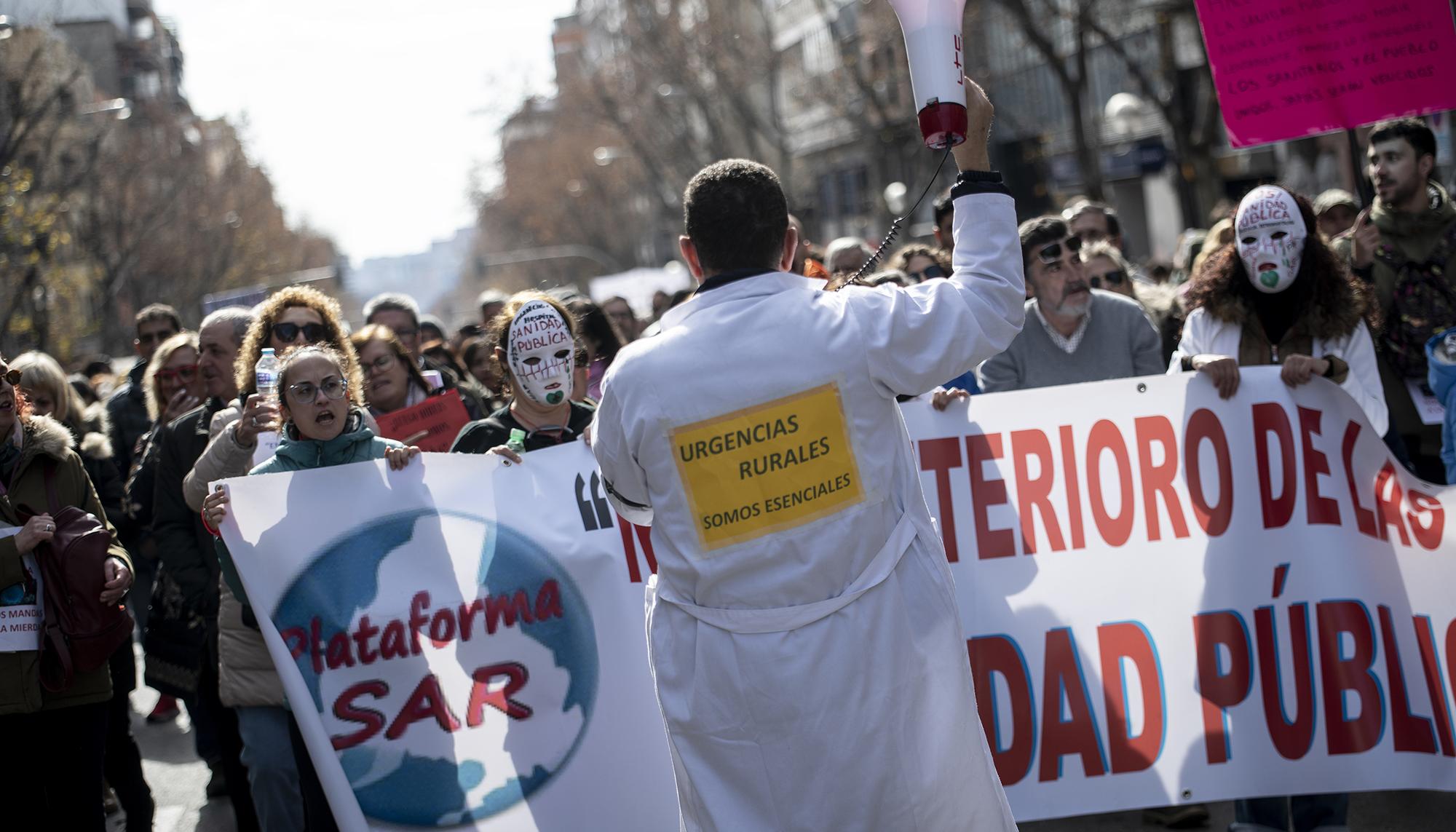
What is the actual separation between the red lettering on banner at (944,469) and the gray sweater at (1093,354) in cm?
72

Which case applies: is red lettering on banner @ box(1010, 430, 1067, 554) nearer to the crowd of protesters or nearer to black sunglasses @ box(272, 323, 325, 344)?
the crowd of protesters

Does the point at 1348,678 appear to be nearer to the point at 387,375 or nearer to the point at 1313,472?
the point at 1313,472

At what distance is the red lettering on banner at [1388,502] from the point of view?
4500mm

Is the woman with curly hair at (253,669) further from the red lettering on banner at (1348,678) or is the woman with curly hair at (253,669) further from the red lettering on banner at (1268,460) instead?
the red lettering on banner at (1348,678)

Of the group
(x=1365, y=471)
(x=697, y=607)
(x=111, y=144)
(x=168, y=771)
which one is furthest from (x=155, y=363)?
(x=111, y=144)

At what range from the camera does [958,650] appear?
3158 millimetres

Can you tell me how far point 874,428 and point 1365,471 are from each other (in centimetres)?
218

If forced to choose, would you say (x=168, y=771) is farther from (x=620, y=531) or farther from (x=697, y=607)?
(x=697, y=607)

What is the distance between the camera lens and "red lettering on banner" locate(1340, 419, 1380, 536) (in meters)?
4.55

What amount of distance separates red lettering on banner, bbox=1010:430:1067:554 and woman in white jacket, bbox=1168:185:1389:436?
54 centimetres

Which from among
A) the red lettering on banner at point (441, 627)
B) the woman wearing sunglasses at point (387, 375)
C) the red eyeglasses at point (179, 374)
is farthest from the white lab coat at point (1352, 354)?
the red eyeglasses at point (179, 374)

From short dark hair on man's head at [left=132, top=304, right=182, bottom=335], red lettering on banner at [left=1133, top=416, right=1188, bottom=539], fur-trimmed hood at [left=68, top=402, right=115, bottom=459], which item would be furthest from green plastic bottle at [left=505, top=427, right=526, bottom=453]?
short dark hair on man's head at [left=132, top=304, right=182, bottom=335]

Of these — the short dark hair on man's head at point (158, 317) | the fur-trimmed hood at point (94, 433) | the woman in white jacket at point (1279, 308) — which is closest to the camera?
the woman in white jacket at point (1279, 308)

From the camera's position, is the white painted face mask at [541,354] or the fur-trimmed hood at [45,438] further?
the white painted face mask at [541,354]
